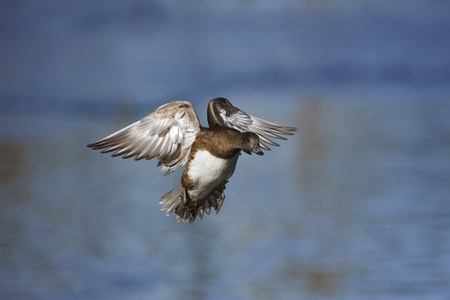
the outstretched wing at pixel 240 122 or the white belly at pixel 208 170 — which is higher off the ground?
the outstretched wing at pixel 240 122

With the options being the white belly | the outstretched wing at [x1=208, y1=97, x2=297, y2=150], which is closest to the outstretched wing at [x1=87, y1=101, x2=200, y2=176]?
the white belly

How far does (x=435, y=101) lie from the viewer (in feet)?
92.2

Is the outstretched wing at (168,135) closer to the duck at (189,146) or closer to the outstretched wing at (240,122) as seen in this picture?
the duck at (189,146)

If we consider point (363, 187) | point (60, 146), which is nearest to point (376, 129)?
point (363, 187)

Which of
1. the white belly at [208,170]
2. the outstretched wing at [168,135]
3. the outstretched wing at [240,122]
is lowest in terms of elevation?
the white belly at [208,170]

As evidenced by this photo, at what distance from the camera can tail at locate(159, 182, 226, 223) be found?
6.05m

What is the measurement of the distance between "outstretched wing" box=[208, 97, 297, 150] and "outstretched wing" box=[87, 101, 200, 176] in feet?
1.18

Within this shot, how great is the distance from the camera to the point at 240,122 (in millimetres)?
6617

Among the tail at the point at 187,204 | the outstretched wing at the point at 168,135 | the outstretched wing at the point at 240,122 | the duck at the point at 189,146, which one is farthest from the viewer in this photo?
the outstretched wing at the point at 240,122

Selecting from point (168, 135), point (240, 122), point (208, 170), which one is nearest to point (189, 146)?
point (168, 135)

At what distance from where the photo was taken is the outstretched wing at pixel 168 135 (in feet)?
19.3

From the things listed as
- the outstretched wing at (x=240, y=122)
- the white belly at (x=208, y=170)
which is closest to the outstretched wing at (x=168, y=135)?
the white belly at (x=208, y=170)

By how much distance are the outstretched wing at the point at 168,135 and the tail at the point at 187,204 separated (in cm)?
27

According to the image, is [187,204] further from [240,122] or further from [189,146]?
[240,122]
